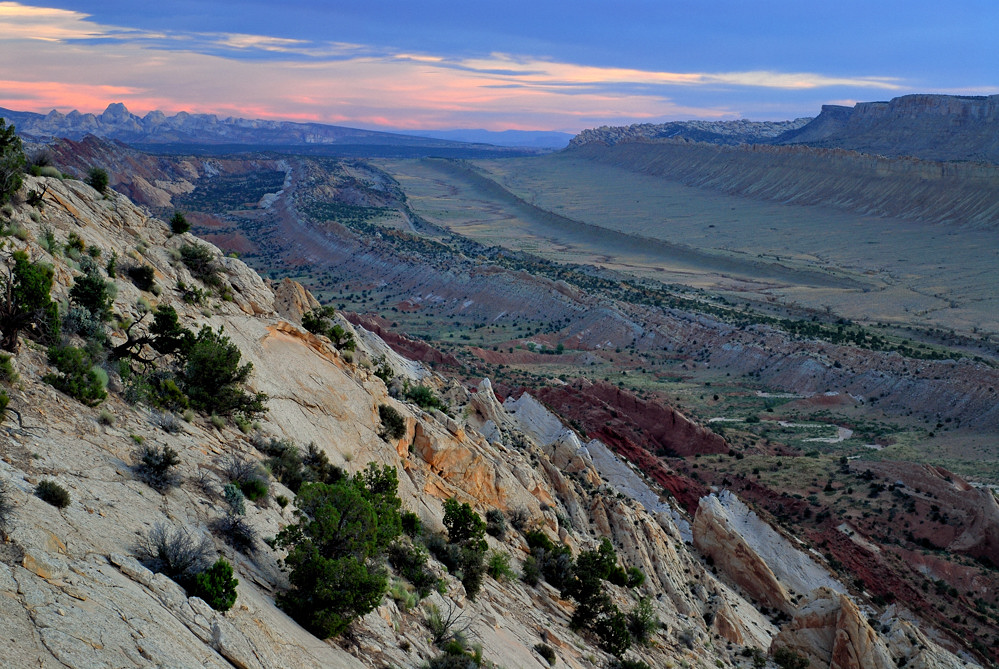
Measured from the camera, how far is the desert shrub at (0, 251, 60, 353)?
409 inches

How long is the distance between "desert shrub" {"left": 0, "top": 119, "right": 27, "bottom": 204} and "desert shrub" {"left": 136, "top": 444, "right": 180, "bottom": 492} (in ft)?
21.2

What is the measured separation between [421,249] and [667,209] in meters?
72.9

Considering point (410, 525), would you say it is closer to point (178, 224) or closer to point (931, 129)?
point (178, 224)

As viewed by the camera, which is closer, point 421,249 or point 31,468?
point 31,468

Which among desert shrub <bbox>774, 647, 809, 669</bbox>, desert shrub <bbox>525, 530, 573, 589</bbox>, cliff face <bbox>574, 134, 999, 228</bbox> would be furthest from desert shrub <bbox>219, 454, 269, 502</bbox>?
cliff face <bbox>574, 134, 999, 228</bbox>

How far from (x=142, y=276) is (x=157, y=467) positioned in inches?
274

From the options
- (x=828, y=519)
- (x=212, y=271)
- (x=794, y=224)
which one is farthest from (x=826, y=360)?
(x=794, y=224)

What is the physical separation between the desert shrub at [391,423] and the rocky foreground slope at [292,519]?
7.2 inches

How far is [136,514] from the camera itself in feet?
29.0

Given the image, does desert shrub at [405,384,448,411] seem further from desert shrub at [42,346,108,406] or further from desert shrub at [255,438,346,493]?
desert shrub at [42,346,108,406]

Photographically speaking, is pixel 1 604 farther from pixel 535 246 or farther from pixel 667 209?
pixel 667 209

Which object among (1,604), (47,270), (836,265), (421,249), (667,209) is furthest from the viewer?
(667,209)

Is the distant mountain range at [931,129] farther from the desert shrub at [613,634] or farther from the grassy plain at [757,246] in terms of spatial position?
the desert shrub at [613,634]

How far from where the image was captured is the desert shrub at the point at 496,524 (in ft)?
54.5
